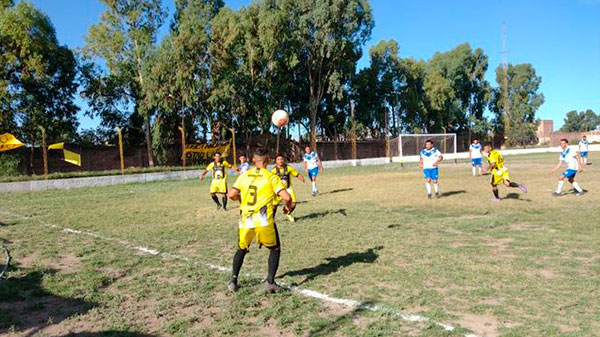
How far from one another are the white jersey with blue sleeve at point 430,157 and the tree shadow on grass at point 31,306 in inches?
453

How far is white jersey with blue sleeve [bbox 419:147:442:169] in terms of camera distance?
14516 mm

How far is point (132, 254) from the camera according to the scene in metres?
7.95

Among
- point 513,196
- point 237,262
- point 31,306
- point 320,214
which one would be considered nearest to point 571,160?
point 513,196

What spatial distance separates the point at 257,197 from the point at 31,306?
2982 mm

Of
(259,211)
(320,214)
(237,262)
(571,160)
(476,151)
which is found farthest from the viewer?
(476,151)

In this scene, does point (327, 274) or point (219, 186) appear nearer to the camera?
point (327, 274)

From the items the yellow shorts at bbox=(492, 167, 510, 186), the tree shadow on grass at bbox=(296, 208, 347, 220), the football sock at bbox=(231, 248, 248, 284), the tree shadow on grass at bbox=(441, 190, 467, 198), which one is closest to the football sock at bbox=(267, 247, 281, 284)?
the football sock at bbox=(231, 248, 248, 284)

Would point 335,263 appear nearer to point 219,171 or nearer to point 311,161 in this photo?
point 219,171

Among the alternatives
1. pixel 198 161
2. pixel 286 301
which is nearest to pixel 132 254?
pixel 286 301

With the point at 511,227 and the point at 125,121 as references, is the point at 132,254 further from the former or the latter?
the point at 125,121

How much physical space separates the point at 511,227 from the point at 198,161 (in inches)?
930

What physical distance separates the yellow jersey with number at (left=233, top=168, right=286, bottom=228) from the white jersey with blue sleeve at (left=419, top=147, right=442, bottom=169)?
981cm

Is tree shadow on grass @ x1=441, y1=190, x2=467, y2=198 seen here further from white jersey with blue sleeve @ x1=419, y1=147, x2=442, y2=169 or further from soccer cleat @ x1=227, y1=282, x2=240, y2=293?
soccer cleat @ x1=227, y1=282, x2=240, y2=293

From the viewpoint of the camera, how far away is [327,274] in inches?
253
